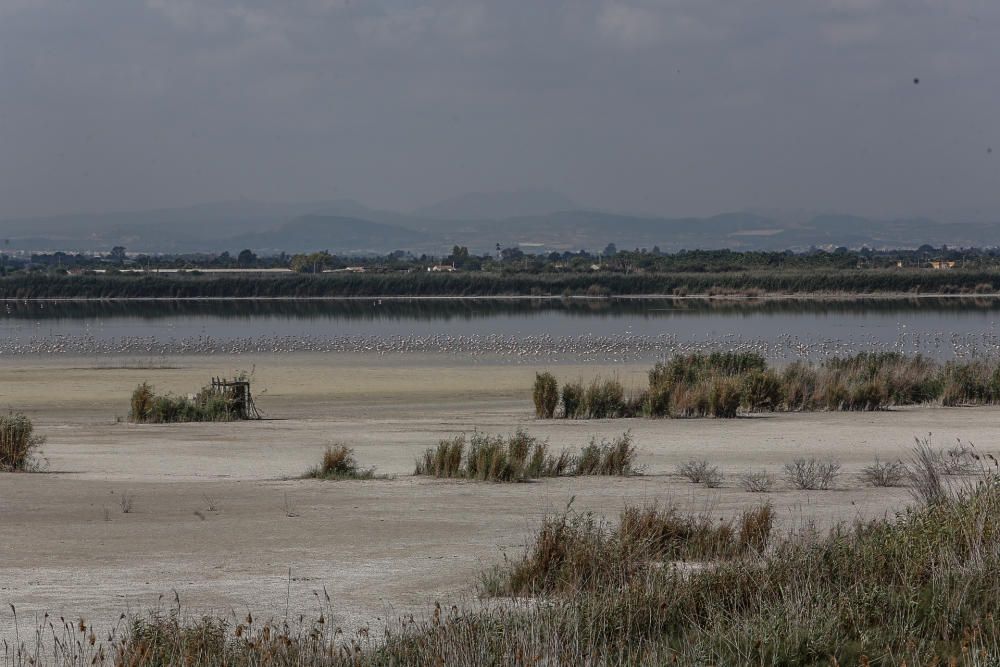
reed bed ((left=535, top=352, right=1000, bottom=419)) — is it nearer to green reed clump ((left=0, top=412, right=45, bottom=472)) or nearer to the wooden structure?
the wooden structure

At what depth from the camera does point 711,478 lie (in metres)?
16.5

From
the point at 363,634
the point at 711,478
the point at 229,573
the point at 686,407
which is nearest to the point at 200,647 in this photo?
the point at 363,634

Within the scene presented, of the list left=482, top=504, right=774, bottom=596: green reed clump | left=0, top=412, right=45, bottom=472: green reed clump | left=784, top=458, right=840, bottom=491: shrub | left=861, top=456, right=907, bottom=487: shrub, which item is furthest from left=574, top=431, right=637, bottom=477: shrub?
left=0, top=412, right=45, bottom=472: green reed clump

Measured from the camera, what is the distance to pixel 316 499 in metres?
15.3

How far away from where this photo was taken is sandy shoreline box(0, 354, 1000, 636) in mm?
10625

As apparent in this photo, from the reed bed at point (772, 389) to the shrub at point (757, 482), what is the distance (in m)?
9.04

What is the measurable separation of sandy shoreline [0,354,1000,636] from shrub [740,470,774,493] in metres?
0.20

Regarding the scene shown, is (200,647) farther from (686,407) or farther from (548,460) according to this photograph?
(686,407)

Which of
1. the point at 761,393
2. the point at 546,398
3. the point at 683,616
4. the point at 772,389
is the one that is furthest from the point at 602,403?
the point at 683,616

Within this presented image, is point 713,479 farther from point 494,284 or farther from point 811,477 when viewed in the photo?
point 494,284

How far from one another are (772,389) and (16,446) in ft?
48.3

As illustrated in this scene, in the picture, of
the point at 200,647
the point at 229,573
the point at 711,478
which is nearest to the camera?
the point at 200,647

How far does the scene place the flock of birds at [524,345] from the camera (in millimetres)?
44812

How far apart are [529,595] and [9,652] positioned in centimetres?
349
